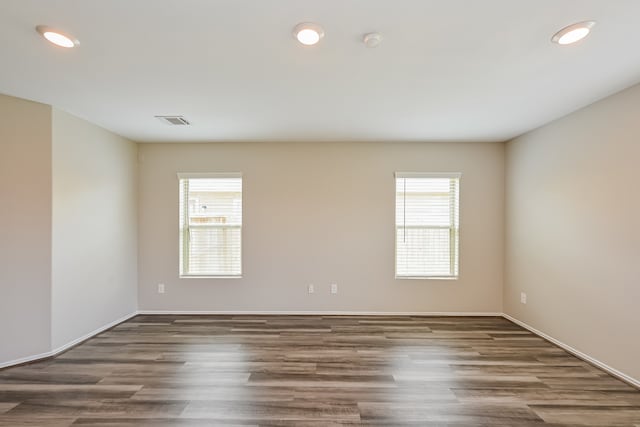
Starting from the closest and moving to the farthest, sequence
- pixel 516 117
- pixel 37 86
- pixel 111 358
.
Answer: pixel 37 86, pixel 111 358, pixel 516 117

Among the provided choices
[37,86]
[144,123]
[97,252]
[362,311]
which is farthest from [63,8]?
[362,311]

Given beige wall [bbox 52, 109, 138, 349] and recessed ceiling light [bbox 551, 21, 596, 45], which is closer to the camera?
recessed ceiling light [bbox 551, 21, 596, 45]

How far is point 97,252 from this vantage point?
354 centimetres

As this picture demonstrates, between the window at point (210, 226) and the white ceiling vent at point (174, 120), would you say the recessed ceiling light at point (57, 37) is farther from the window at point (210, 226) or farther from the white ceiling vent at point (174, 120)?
the window at point (210, 226)

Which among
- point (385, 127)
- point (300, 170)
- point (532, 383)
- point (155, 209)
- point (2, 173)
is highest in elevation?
point (385, 127)

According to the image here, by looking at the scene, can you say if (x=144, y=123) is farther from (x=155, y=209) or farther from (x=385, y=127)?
(x=385, y=127)

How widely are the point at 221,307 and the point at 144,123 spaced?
104 inches

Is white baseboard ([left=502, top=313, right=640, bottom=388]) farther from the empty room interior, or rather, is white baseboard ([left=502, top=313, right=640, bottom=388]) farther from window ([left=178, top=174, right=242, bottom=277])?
window ([left=178, top=174, right=242, bottom=277])

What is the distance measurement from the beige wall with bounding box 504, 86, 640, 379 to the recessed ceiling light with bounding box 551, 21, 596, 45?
4.06ft

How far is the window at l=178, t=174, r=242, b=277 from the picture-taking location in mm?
4289

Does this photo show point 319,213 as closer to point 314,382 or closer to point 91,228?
point 314,382

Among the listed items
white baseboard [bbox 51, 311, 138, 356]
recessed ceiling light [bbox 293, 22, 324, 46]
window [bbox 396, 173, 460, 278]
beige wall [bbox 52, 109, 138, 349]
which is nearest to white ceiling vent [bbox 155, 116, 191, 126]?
beige wall [bbox 52, 109, 138, 349]

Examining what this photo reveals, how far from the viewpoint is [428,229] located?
427 cm

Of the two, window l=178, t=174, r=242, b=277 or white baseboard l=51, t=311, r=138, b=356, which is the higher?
window l=178, t=174, r=242, b=277
